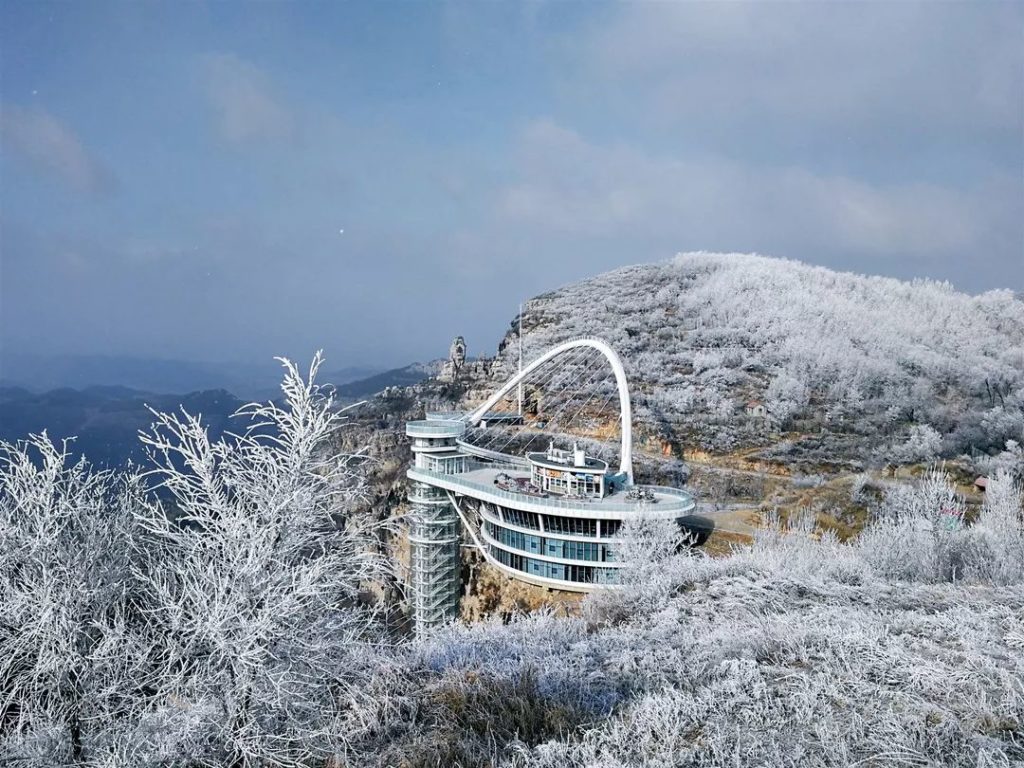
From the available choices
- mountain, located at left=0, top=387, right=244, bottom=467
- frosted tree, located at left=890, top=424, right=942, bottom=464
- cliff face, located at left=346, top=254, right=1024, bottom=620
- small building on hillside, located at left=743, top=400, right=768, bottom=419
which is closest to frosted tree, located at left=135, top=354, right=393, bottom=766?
cliff face, located at left=346, top=254, right=1024, bottom=620

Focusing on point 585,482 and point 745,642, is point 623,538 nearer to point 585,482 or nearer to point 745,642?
point 585,482

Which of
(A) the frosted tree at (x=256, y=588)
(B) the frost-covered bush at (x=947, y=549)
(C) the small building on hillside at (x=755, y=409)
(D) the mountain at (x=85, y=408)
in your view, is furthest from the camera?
(D) the mountain at (x=85, y=408)

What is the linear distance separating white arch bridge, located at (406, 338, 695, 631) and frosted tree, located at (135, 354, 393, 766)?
16041mm

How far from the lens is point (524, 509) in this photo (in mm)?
27891

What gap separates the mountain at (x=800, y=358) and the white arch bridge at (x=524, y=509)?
1258cm

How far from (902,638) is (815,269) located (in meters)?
72.5

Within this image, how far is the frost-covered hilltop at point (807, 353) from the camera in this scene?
139 feet

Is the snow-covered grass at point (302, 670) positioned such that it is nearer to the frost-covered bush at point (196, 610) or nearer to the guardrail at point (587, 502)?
the frost-covered bush at point (196, 610)

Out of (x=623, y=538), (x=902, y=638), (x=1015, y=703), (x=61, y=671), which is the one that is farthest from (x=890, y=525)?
(x=61, y=671)

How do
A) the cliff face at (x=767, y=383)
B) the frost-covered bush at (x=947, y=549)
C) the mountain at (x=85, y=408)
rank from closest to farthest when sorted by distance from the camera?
1. the frost-covered bush at (x=947, y=549)
2. the cliff face at (x=767, y=383)
3. the mountain at (x=85, y=408)

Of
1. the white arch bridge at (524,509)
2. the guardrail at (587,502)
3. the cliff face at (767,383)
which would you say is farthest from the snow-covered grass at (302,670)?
the cliff face at (767,383)

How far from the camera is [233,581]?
227 inches

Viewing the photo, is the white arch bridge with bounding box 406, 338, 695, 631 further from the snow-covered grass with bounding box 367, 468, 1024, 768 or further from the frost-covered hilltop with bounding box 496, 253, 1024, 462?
the frost-covered hilltop with bounding box 496, 253, 1024, 462

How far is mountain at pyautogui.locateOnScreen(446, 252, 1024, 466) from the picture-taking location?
41.8m
